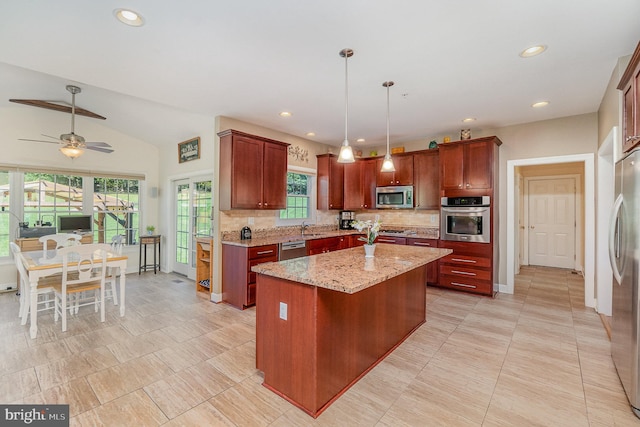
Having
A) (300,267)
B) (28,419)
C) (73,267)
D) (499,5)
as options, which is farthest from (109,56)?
(499,5)

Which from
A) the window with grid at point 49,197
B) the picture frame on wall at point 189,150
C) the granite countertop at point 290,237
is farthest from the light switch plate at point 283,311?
the window with grid at point 49,197

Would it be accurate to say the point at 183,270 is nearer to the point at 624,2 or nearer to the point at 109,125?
the point at 109,125

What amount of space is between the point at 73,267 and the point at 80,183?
2880 mm

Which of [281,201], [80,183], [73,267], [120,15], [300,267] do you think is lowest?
[73,267]

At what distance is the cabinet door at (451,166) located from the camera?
464 centimetres

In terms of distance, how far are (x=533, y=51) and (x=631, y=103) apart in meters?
0.82

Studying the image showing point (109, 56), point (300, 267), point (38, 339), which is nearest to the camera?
point (300, 267)

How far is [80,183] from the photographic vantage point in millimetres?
5309

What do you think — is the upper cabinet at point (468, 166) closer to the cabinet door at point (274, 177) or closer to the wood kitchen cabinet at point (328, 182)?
the wood kitchen cabinet at point (328, 182)

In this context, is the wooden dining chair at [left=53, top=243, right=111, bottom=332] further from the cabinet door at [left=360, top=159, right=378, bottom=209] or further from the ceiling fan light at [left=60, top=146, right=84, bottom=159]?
the cabinet door at [left=360, top=159, right=378, bottom=209]

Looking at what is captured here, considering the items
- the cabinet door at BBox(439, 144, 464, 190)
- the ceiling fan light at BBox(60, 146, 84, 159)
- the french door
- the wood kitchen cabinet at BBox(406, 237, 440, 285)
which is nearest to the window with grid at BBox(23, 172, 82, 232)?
the ceiling fan light at BBox(60, 146, 84, 159)

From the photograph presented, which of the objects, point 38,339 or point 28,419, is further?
point 38,339

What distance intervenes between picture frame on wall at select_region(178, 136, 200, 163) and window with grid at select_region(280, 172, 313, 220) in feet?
5.39

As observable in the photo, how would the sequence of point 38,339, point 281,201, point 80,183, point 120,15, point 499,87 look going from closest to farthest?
point 120,15 < point 38,339 < point 499,87 < point 281,201 < point 80,183
